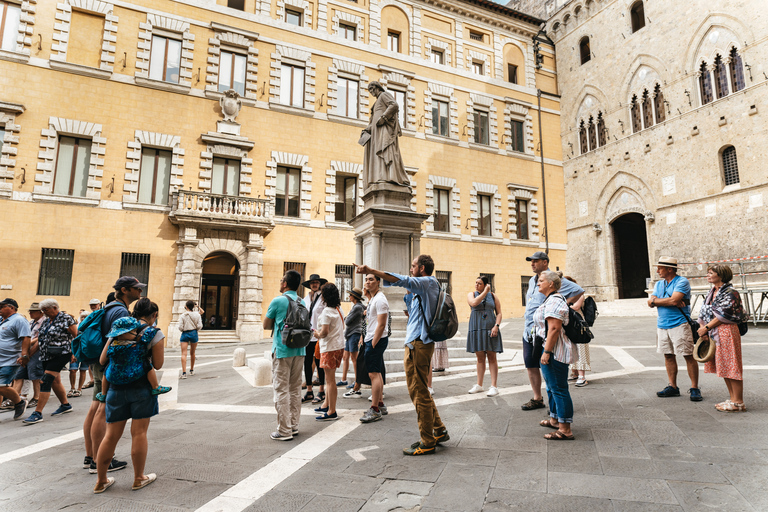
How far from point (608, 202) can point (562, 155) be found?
185 inches

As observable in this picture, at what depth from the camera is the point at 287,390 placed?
4.63 metres

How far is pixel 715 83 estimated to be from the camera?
63.0 ft

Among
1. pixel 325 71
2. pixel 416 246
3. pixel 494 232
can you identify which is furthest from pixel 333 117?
pixel 416 246

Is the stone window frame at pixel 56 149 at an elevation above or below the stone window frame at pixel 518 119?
below

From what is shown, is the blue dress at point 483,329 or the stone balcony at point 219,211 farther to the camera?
the stone balcony at point 219,211

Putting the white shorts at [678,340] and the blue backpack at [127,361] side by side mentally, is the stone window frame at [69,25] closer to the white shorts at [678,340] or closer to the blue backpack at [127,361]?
the blue backpack at [127,361]

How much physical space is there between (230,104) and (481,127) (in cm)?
1398

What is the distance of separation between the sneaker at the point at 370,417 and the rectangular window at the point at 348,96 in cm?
1814

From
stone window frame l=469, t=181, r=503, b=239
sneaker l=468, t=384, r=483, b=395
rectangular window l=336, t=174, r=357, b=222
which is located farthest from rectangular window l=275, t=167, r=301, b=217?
sneaker l=468, t=384, r=483, b=395

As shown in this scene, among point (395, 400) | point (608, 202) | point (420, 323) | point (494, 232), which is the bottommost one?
point (395, 400)

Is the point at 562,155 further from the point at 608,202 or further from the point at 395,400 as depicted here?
the point at 395,400

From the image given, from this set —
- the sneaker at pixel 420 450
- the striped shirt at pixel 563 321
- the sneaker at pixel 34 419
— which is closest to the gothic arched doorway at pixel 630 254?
the striped shirt at pixel 563 321

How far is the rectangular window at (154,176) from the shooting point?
55.4 ft

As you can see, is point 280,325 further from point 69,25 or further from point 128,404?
point 69,25
